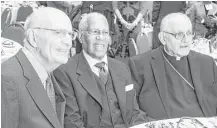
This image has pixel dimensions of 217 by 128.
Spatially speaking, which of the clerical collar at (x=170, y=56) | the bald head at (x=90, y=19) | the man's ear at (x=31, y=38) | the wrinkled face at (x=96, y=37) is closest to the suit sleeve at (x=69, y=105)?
the wrinkled face at (x=96, y=37)

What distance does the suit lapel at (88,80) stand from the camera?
2.10 meters

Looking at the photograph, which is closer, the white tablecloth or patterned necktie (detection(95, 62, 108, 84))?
the white tablecloth

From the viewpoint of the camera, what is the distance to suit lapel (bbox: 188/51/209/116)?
95.2 inches

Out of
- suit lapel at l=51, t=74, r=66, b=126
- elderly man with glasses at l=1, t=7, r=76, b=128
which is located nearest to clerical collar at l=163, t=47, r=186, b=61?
elderly man with glasses at l=1, t=7, r=76, b=128

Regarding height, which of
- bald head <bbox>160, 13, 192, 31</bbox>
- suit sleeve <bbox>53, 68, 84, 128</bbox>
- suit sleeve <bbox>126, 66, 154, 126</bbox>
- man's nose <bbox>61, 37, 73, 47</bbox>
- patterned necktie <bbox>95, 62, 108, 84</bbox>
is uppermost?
bald head <bbox>160, 13, 192, 31</bbox>

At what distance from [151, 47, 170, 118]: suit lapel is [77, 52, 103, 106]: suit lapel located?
0.57 m

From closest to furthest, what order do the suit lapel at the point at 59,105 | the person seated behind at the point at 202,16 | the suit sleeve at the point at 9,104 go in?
the suit sleeve at the point at 9,104 → the suit lapel at the point at 59,105 → the person seated behind at the point at 202,16

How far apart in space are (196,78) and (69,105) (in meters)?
1.06

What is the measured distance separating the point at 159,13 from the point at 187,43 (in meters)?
1.56

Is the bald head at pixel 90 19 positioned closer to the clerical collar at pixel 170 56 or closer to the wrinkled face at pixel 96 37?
the wrinkled face at pixel 96 37

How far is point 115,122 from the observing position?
2.15 metres

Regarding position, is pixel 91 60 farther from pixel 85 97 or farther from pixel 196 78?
pixel 196 78

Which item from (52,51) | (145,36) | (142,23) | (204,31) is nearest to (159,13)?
(142,23)

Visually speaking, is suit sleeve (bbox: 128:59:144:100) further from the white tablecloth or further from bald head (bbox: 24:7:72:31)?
bald head (bbox: 24:7:72:31)
